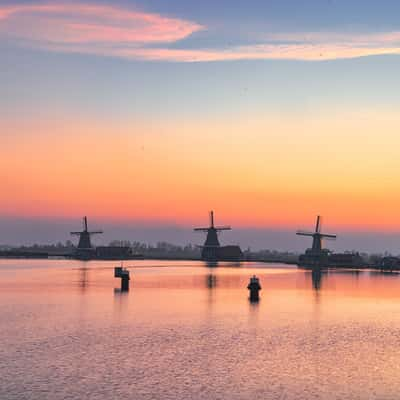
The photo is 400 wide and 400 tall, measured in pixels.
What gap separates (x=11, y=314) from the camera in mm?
62031

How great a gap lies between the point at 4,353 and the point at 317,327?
92.5ft

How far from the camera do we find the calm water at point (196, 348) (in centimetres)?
3338

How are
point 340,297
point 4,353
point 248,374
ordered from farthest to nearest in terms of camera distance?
1. point 340,297
2. point 4,353
3. point 248,374

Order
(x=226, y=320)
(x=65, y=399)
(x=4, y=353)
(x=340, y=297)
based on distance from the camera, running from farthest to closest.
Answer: (x=340, y=297), (x=226, y=320), (x=4, y=353), (x=65, y=399)

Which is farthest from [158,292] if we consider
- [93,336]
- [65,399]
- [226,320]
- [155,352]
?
[65,399]

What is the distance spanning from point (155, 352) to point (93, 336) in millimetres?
7913

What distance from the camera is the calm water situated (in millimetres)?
33375

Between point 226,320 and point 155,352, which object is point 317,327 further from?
point 155,352

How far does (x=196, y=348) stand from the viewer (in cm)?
4478

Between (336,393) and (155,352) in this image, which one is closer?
(336,393)

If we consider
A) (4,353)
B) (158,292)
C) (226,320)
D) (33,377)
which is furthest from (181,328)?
(158,292)

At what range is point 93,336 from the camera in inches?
1932

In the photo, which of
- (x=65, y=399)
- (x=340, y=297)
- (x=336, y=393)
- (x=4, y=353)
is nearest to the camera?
(x=65, y=399)

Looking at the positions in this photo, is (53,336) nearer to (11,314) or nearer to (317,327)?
(11,314)
